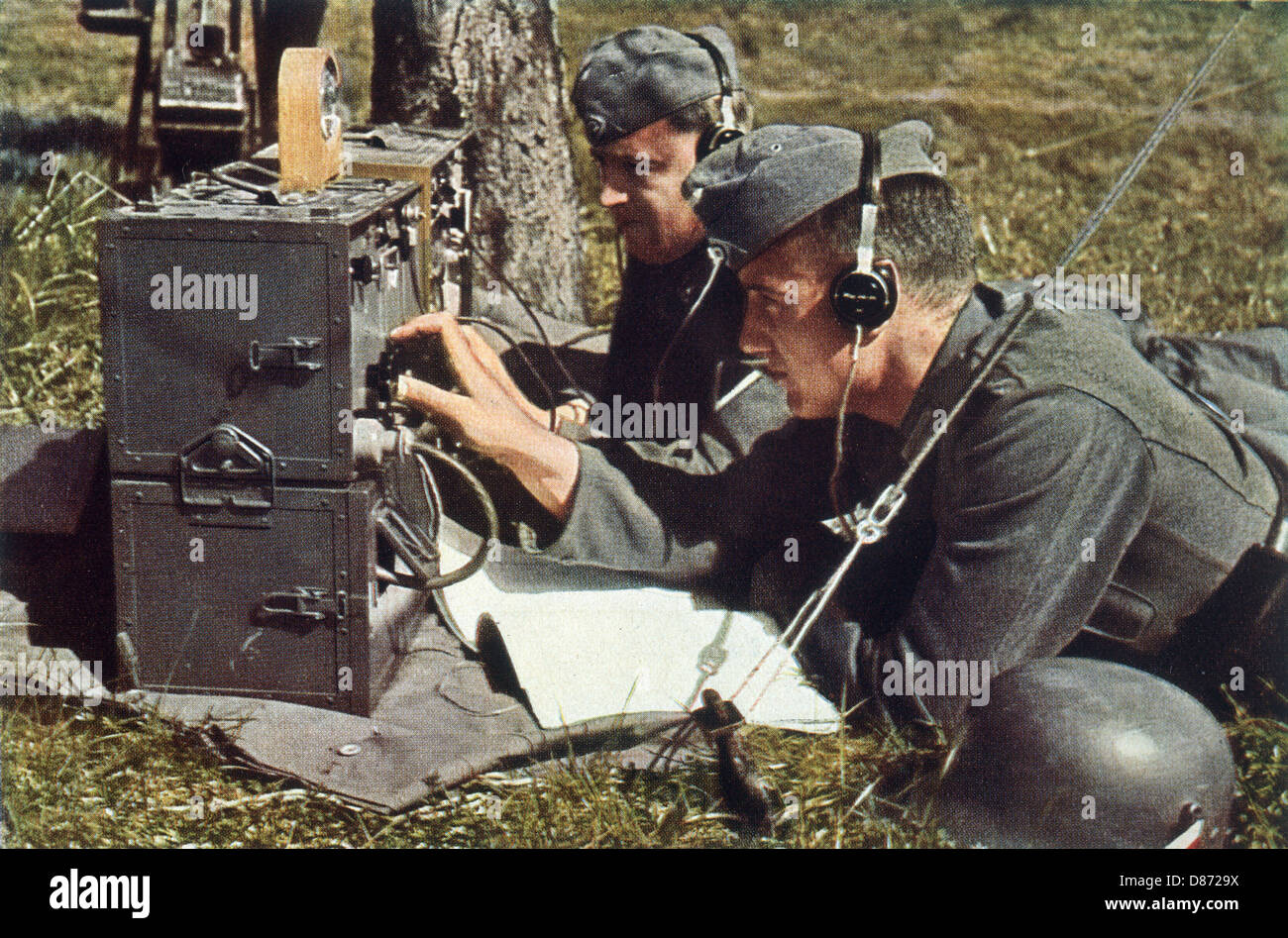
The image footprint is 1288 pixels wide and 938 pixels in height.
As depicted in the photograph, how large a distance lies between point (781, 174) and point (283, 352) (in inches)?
50.3

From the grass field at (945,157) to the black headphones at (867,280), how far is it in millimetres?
1094

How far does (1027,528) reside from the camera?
10.2 ft

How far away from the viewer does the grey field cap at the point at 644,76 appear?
4207mm

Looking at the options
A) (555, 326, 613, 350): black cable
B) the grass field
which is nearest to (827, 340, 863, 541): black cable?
the grass field

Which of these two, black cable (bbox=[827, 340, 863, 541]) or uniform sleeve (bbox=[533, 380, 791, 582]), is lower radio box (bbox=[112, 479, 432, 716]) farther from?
black cable (bbox=[827, 340, 863, 541])

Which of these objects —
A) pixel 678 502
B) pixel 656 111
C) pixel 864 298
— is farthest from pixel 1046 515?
pixel 656 111

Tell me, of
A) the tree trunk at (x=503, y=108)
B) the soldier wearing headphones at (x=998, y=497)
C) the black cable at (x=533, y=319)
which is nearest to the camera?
the soldier wearing headphones at (x=998, y=497)

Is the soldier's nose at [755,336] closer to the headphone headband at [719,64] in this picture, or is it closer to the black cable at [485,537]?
the black cable at [485,537]

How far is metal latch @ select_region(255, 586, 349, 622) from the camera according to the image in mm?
3455

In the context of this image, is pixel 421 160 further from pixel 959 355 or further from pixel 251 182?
pixel 959 355

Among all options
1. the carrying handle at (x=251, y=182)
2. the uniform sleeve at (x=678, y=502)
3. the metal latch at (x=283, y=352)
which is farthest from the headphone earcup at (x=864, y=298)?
the carrying handle at (x=251, y=182)

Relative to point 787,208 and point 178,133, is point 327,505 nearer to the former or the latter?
point 787,208
